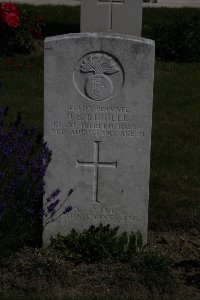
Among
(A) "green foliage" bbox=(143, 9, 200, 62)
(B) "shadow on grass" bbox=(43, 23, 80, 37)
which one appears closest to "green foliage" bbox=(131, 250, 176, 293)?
(A) "green foliage" bbox=(143, 9, 200, 62)

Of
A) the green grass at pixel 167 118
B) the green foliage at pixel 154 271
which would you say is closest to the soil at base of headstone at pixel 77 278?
the green foliage at pixel 154 271

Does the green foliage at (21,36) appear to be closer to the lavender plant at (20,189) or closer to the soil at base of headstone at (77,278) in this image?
the lavender plant at (20,189)

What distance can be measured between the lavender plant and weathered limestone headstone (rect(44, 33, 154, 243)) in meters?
0.14

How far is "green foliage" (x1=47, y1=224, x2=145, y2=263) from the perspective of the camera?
17.8 feet

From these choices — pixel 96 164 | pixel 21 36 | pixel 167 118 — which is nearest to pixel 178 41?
pixel 21 36

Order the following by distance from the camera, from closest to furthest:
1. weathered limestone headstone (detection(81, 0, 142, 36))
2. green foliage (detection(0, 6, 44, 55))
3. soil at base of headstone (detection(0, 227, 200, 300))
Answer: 1. soil at base of headstone (detection(0, 227, 200, 300))
2. weathered limestone headstone (detection(81, 0, 142, 36))
3. green foliage (detection(0, 6, 44, 55))

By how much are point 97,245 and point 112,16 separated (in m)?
6.15

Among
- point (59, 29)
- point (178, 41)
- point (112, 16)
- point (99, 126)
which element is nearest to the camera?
point (99, 126)

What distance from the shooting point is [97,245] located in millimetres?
5391

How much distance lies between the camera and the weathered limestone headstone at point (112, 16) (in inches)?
431

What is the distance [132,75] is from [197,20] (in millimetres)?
7790

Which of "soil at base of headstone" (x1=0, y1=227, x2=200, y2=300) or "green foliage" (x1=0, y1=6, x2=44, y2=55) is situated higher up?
"green foliage" (x1=0, y1=6, x2=44, y2=55)

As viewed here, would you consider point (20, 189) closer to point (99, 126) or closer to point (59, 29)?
point (99, 126)

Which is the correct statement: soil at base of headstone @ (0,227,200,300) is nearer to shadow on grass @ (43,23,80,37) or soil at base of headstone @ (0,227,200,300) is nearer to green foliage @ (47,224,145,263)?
green foliage @ (47,224,145,263)
